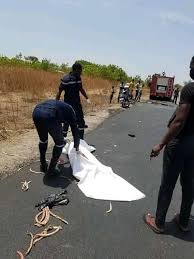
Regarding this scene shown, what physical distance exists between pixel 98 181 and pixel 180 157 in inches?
90.6

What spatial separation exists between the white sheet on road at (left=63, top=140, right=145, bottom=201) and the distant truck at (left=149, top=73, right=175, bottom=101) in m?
34.3

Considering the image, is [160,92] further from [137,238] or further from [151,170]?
[137,238]

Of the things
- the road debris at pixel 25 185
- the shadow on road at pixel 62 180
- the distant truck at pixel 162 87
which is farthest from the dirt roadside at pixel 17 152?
the distant truck at pixel 162 87

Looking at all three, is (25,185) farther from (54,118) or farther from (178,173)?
(178,173)

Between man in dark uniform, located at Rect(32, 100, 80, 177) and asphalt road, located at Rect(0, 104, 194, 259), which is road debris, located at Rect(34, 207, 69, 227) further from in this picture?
man in dark uniform, located at Rect(32, 100, 80, 177)

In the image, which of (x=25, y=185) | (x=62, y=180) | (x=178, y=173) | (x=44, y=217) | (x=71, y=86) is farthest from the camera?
(x=71, y=86)

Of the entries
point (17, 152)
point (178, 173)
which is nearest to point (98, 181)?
point (178, 173)

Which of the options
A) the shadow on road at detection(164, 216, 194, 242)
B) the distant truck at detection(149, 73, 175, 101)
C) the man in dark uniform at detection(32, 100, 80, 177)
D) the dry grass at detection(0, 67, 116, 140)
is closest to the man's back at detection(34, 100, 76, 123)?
the man in dark uniform at detection(32, 100, 80, 177)

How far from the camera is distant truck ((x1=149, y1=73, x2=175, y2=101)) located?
4156 centimetres

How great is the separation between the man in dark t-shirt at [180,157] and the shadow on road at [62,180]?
1862mm

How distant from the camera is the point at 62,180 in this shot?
23.4ft

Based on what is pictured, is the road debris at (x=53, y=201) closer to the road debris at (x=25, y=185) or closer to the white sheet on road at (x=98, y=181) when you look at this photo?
the white sheet on road at (x=98, y=181)

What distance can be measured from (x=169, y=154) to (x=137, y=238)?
3.40 ft

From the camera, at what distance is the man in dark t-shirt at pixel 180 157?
4.69 meters
